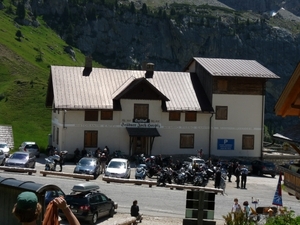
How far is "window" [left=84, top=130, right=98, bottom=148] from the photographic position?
45.8 metres

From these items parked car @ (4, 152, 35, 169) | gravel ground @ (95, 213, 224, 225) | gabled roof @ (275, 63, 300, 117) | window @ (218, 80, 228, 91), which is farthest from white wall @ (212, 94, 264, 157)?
gabled roof @ (275, 63, 300, 117)

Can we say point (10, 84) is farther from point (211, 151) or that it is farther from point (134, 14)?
point (134, 14)

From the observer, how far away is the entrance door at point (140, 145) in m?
47.5

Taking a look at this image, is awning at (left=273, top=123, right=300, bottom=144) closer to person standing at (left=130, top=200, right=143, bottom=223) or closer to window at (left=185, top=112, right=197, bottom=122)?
person standing at (left=130, top=200, right=143, bottom=223)

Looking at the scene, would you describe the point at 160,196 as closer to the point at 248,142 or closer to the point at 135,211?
the point at 135,211

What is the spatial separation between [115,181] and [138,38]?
15341cm

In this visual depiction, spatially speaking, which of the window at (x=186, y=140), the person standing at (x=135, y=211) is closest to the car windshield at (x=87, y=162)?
the person standing at (x=135, y=211)

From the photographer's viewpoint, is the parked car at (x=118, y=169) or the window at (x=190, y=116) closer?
the parked car at (x=118, y=169)

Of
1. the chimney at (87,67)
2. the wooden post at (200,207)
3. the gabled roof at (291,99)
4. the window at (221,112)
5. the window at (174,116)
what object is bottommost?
the wooden post at (200,207)

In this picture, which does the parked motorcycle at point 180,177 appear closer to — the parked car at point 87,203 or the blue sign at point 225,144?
the parked car at point 87,203

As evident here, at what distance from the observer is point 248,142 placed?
5053 cm

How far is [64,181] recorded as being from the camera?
31734 mm

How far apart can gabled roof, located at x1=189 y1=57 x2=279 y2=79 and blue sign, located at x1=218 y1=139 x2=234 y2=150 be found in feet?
19.8

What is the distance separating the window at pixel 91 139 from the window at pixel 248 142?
46.2ft
